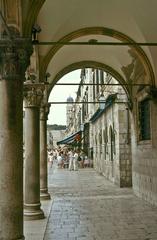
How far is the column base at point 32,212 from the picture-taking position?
9.78 metres

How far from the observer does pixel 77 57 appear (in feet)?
51.1

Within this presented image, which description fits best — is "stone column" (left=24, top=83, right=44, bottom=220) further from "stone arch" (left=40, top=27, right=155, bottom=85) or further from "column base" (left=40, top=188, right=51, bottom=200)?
"column base" (left=40, top=188, right=51, bottom=200)

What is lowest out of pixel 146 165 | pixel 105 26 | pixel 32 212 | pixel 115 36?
pixel 32 212

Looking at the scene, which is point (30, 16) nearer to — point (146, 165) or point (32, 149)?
point (32, 149)

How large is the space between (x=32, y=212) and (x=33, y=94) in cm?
283

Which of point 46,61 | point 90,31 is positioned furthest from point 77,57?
point 46,61

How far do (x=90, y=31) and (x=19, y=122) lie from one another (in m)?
6.60

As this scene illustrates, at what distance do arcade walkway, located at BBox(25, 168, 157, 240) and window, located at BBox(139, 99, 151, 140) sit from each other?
210 centimetres

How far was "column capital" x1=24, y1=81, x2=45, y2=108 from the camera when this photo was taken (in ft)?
33.6

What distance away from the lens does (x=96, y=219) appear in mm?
9977

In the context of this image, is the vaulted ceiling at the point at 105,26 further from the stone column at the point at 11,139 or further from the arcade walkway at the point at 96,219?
the stone column at the point at 11,139

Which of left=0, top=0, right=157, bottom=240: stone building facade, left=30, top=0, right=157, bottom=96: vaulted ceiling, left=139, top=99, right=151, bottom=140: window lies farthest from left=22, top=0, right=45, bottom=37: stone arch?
left=139, top=99, right=151, bottom=140: window

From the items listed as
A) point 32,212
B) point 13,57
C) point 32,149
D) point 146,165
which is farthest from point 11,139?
point 146,165

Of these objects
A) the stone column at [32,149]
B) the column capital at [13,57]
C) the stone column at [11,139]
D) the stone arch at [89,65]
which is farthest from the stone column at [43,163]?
the column capital at [13,57]
